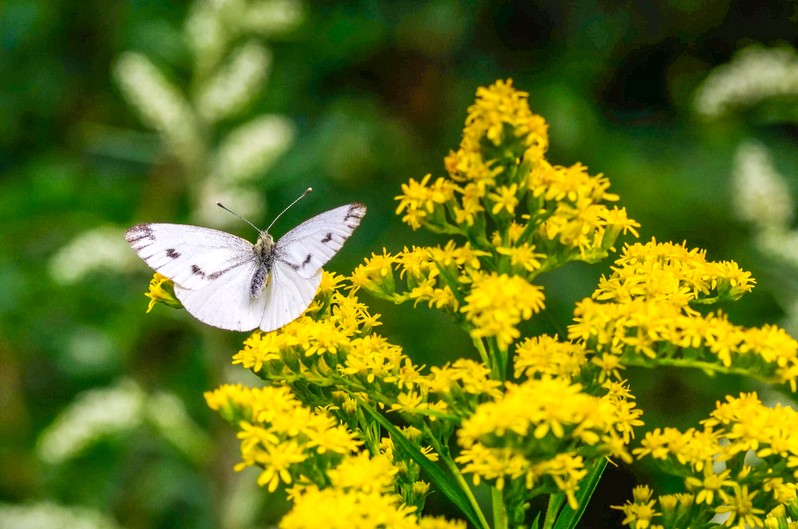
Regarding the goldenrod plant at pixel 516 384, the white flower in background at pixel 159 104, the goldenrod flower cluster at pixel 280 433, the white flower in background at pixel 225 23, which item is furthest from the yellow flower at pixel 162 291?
the white flower in background at pixel 225 23

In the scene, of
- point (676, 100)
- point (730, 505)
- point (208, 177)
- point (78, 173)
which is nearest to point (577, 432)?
point (730, 505)

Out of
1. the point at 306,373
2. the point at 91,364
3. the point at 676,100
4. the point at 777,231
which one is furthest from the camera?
the point at 676,100

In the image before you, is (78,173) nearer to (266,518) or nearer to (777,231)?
(266,518)

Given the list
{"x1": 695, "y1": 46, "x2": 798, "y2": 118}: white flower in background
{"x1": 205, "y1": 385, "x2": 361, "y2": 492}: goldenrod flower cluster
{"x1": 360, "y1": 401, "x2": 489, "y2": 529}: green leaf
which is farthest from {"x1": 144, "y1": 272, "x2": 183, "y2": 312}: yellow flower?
{"x1": 695, "y1": 46, "x2": 798, "y2": 118}: white flower in background

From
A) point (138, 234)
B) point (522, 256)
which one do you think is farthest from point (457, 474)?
point (138, 234)

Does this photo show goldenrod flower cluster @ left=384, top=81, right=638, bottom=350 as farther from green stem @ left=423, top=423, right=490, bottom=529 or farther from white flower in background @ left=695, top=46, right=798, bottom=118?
white flower in background @ left=695, top=46, right=798, bottom=118

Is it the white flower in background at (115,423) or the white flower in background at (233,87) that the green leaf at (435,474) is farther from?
the white flower in background at (233,87)

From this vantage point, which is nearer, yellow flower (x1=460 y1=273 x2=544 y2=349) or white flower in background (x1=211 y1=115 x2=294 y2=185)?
yellow flower (x1=460 y1=273 x2=544 y2=349)
